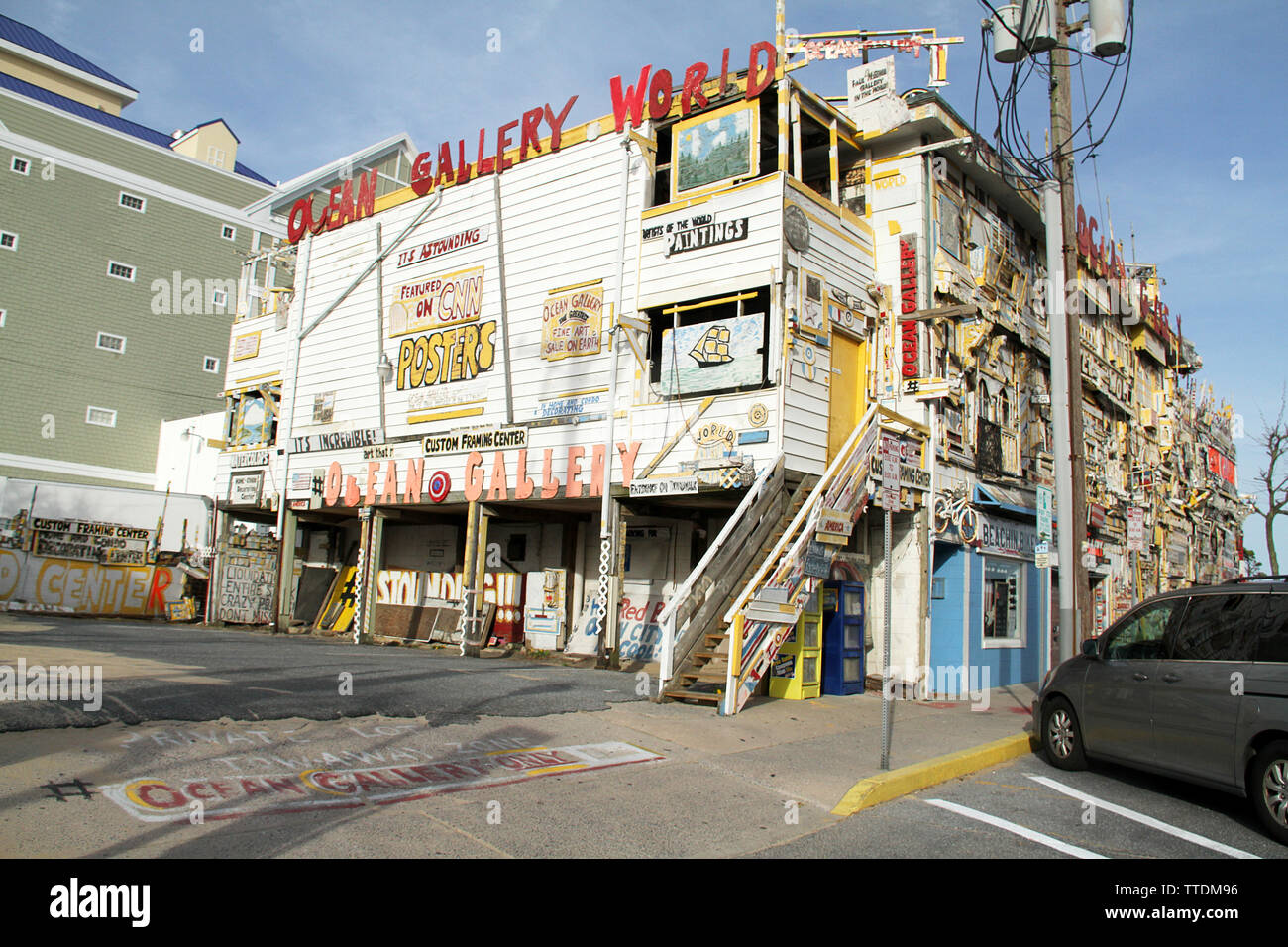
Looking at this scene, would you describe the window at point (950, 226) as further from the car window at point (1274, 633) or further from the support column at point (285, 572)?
the support column at point (285, 572)

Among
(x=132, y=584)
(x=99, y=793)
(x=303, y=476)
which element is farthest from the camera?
(x=132, y=584)

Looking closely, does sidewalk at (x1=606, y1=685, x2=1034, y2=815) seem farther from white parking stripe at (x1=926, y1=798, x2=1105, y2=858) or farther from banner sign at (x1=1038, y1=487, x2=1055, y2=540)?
banner sign at (x1=1038, y1=487, x2=1055, y2=540)

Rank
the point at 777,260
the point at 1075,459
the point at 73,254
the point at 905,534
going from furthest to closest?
the point at 73,254 → the point at 905,534 → the point at 777,260 → the point at 1075,459

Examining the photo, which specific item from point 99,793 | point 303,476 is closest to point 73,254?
point 303,476

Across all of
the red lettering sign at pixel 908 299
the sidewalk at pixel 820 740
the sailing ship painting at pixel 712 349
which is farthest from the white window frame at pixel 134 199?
the sidewalk at pixel 820 740

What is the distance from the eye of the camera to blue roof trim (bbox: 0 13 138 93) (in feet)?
133

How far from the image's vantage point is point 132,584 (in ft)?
82.4

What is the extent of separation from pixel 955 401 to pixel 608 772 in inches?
443

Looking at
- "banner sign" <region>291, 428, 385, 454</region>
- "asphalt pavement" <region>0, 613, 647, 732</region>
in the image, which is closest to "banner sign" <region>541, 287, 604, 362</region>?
"banner sign" <region>291, 428, 385, 454</region>

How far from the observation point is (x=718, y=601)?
11.7 m

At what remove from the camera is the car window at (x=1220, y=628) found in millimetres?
6988

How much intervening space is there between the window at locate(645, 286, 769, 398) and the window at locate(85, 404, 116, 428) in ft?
98.2
